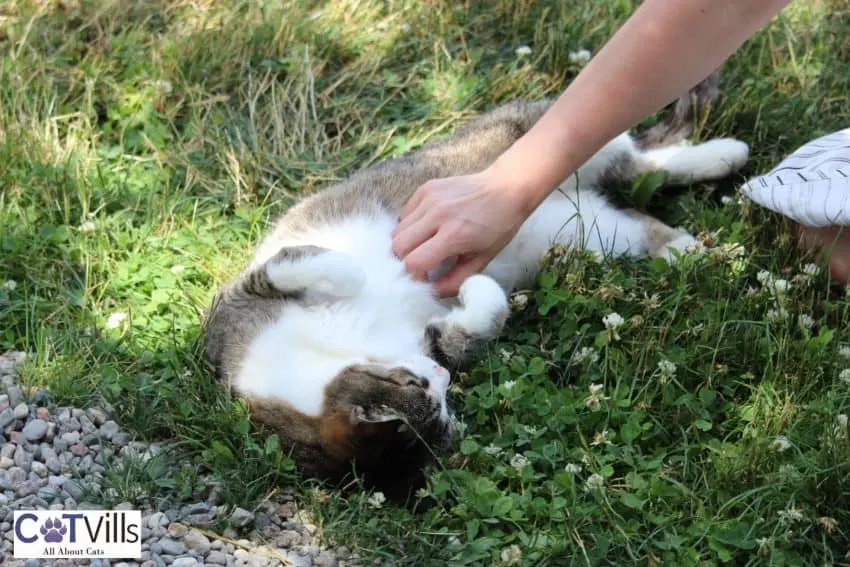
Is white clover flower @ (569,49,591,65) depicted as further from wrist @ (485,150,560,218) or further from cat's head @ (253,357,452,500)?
cat's head @ (253,357,452,500)

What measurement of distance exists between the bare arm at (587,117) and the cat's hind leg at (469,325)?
114 millimetres

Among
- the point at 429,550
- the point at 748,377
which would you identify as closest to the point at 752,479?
the point at 748,377

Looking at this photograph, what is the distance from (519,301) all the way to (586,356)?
0.35 metres

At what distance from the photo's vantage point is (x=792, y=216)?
3541mm

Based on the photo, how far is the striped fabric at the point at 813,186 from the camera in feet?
11.3

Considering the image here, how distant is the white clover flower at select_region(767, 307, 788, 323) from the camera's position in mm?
3248

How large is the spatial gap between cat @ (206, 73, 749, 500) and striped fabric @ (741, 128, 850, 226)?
38cm

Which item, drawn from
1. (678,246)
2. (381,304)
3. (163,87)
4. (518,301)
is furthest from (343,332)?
(163,87)

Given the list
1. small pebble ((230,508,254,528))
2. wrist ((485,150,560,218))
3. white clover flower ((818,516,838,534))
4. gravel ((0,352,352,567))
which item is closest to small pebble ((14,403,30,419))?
gravel ((0,352,352,567))

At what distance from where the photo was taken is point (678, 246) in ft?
12.8

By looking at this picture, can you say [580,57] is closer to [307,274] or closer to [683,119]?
[683,119]

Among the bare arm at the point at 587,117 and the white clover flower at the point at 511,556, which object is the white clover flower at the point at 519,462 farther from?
the bare arm at the point at 587,117

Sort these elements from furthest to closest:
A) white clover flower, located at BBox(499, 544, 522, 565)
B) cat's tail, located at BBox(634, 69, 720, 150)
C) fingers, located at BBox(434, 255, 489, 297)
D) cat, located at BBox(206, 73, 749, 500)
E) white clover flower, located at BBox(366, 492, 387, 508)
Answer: cat's tail, located at BBox(634, 69, 720, 150)
fingers, located at BBox(434, 255, 489, 297)
cat, located at BBox(206, 73, 749, 500)
white clover flower, located at BBox(366, 492, 387, 508)
white clover flower, located at BBox(499, 544, 522, 565)

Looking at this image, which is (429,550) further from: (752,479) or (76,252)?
(76,252)
